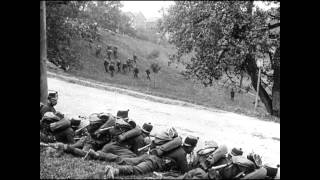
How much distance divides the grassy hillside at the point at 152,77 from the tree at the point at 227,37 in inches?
55.2

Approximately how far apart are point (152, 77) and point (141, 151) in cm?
2634

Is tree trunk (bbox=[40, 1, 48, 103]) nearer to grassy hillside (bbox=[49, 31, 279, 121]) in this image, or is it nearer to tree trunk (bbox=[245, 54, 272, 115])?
grassy hillside (bbox=[49, 31, 279, 121])

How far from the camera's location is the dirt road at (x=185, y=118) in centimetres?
1152

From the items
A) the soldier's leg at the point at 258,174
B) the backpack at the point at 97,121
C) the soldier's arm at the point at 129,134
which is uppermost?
the backpack at the point at 97,121

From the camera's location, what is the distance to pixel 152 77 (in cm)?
3559

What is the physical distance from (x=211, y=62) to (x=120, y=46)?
2194cm

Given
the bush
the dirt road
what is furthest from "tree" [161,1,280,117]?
the bush

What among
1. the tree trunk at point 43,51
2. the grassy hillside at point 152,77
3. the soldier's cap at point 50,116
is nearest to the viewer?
the soldier's cap at point 50,116

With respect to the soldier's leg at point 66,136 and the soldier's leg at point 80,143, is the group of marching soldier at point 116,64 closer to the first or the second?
the soldier's leg at point 66,136

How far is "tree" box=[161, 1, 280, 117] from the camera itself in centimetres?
1814

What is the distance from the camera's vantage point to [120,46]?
4012 cm

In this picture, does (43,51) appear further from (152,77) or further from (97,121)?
(152,77)

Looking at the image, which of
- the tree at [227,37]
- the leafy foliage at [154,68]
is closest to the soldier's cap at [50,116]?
the tree at [227,37]
